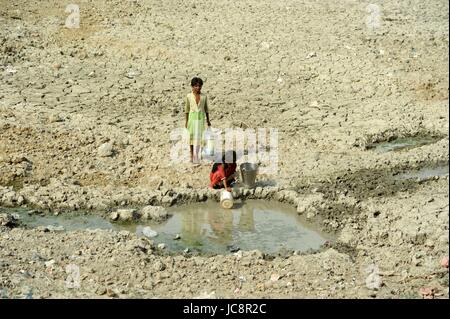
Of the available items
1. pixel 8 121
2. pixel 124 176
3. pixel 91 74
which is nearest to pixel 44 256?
pixel 124 176

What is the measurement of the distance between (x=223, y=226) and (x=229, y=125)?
2728 mm

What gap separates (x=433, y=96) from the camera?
11.4 meters

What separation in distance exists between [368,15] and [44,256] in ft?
33.5

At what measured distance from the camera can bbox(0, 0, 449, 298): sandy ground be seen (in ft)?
21.5

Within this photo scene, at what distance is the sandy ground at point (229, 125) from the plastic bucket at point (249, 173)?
0.13 meters

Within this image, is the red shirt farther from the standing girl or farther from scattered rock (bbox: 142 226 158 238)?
scattered rock (bbox: 142 226 158 238)

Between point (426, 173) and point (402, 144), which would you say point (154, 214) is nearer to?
point (426, 173)

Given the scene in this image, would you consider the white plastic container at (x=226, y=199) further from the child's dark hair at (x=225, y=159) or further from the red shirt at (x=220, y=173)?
the child's dark hair at (x=225, y=159)

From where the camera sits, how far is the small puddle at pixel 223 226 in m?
7.45

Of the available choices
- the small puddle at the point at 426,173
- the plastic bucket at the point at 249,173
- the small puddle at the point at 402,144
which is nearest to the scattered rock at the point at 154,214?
the plastic bucket at the point at 249,173

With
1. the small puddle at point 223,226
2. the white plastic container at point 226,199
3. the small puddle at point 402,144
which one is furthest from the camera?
the small puddle at point 402,144

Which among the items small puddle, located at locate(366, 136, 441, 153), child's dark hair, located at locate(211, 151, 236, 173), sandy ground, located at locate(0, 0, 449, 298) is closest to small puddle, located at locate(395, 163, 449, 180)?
sandy ground, located at locate(0, 0, 449, 298)

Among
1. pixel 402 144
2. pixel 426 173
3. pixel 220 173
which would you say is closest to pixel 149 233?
pixel 220 173
